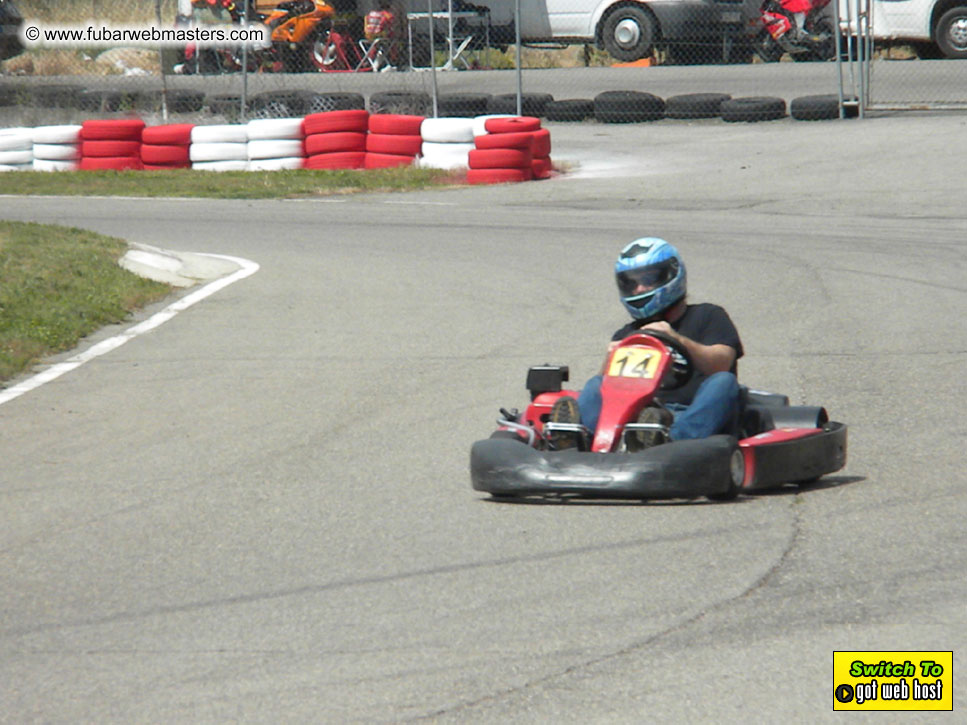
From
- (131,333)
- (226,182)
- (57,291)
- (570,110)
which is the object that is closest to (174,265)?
(57,291)

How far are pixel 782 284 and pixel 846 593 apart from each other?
268 inches

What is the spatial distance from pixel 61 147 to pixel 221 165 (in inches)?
98.3

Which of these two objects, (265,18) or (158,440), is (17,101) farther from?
(158,440)

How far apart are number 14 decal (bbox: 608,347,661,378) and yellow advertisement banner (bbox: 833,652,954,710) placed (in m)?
2.15

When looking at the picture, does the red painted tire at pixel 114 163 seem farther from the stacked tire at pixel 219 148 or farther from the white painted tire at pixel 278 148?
the white painted tire at pixel 278 148

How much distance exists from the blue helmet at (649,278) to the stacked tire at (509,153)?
12.4 meters

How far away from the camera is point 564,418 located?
594 cm

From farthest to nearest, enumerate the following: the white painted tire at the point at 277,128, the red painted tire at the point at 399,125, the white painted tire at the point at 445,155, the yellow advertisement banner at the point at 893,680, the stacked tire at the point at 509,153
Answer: the white painted tire at the point at 277,128, the red painted tire at the point at 399,125, the white painted tire at the point at 445,155, the stacked tire at the point at 509,153, the yellow advertisement banner at the point at 893,680

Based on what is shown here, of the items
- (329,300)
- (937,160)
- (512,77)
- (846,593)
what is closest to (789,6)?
(512,77)

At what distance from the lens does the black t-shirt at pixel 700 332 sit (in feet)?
19.7

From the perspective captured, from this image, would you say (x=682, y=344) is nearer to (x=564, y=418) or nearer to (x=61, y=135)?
(x=564, y=418)

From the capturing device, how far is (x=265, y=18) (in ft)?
85.1

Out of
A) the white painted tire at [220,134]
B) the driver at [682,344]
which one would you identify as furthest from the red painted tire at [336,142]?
the driver at [682,344]

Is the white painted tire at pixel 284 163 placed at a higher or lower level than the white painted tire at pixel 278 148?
lower
